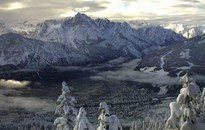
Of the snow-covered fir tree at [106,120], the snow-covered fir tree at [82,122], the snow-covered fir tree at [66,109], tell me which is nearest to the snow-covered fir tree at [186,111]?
the snow-covered fir tree at [106,120]

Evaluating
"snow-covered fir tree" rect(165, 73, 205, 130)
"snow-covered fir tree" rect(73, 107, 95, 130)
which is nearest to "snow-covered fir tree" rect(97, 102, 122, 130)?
"snow-covered fir tree" rect(73, 107, 95, 130)

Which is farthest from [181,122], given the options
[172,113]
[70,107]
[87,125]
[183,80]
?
[70,107]

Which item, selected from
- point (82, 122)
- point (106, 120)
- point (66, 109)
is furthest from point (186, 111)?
point (66, 109)

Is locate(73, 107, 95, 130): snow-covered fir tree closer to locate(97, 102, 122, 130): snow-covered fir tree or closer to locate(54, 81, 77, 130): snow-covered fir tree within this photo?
locate(97, 102, 122, 130): snow-covered fir tree

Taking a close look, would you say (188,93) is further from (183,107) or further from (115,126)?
(115,126)


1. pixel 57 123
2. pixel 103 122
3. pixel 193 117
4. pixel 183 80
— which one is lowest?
pixel 57 123

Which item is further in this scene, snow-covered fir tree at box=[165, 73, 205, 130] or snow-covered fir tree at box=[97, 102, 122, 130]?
snow-covered fir tree at box=[97, 102, 122, 130]

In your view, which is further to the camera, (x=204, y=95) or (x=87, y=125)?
(x=87, y=125)

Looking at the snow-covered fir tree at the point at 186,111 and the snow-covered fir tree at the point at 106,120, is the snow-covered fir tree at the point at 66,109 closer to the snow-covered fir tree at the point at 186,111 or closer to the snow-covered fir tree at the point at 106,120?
the snow-covered fir tree at the point at 106,120

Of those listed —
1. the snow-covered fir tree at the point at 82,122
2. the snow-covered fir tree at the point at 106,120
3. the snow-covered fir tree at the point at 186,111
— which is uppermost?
the snow-covered fir tree at the point at 186,111
